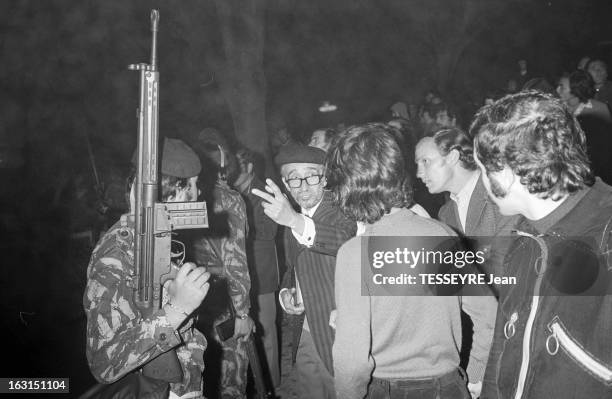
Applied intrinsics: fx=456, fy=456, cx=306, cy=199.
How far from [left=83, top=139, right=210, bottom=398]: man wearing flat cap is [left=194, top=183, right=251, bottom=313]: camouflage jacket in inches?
31.0

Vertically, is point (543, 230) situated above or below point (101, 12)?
below

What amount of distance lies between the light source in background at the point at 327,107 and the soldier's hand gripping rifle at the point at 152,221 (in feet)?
30.3

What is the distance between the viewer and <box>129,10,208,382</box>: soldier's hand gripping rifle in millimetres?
1829

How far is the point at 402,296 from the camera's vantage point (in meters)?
1.59

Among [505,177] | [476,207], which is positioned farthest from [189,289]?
[476,207]

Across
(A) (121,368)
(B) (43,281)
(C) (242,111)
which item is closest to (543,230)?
(A) (121,368)

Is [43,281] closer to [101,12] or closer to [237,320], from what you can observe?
[237,320]

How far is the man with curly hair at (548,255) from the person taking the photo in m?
1.07

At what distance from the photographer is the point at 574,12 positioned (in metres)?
10.2

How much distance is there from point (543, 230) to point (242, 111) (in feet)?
18.9

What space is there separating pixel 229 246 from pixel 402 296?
1.51 metres

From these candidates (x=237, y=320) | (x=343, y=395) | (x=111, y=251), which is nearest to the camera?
(x=343, y=395)

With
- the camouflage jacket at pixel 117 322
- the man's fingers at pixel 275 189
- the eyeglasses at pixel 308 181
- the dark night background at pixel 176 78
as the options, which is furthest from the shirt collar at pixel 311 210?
the dark night background at pixel 176 78

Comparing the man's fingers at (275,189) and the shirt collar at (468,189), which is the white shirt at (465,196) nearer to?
the shirt collar at (468,189)
